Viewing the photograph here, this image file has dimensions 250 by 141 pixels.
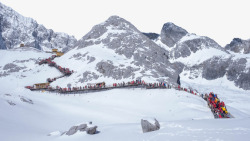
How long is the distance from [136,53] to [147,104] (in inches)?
1079

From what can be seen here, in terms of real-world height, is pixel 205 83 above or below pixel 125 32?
below

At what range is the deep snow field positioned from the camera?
36.3 feet

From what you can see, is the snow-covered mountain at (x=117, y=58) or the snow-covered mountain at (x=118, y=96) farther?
the snow-covered mountain at (x=117, y=58)

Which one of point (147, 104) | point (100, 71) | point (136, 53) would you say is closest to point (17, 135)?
point (147, 104)

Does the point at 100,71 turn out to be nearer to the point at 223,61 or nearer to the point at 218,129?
the point at 218,129

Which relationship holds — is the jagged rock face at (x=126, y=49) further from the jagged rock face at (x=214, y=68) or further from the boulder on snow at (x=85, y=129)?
the jagged rock face at (x=214, y=68)

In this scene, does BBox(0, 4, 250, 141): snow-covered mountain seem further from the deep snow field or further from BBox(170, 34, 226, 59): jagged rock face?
BBox(170, 34, 226, 59): jagged rock face

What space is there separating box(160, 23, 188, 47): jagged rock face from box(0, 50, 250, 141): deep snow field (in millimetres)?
139253

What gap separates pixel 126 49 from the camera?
60.6 meters

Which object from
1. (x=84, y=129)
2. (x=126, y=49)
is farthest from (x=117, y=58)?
(x=84, y=129)

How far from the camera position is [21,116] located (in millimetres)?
18859

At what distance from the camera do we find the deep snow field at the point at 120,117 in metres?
11.1

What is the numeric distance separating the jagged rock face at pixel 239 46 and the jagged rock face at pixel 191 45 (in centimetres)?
3506

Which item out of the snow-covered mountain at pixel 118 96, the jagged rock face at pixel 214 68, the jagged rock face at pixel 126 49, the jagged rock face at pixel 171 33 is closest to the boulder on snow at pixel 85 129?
the snow-covered mountain at pixel 118 96
